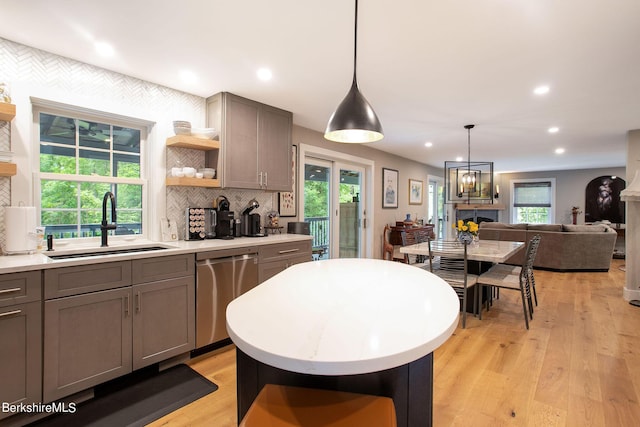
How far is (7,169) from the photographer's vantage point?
2.00 metres

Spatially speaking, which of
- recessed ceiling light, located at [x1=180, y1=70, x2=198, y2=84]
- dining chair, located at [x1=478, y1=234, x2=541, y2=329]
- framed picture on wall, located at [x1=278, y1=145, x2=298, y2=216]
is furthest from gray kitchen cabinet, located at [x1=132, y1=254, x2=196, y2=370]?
dining chair, located at [x1=478, y1=234, x2=541, y2=329]

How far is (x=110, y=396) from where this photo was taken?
2.10 meters

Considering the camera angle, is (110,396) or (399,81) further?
(399,81)

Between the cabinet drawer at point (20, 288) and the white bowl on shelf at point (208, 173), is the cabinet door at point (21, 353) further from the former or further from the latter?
the white bowl on shelf at point (208, 173)

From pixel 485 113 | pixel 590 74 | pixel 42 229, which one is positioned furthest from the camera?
pixel 485 113

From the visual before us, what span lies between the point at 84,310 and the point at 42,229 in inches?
29.5

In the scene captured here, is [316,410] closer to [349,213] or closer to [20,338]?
[20,338]

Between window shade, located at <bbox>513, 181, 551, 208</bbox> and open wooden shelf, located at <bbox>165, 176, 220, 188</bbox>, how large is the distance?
32.6 feet

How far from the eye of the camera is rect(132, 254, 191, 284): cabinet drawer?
87.8 inches

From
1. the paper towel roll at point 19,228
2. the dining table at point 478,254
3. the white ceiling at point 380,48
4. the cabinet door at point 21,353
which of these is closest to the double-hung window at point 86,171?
the paper towel roll at point 19,228

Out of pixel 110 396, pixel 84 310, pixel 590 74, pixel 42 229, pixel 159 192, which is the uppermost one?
pixel 590 74

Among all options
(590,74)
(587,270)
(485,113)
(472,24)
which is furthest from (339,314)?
(587,270)

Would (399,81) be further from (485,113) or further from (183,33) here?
(183,33)

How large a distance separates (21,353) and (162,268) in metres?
0.85
